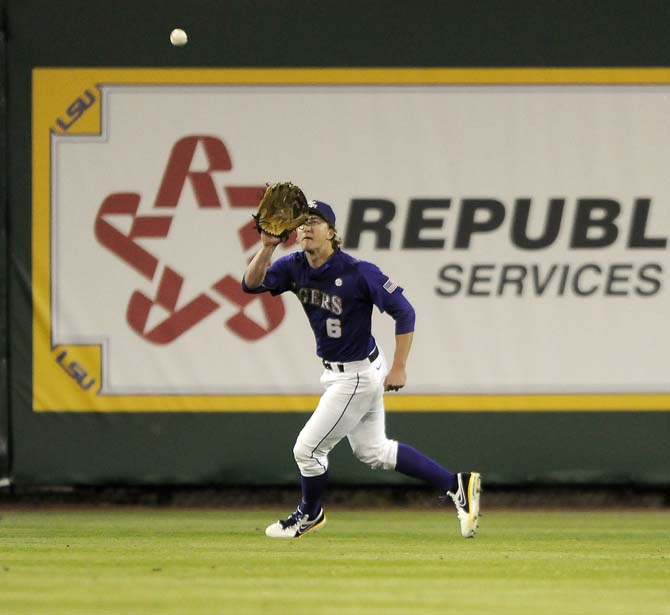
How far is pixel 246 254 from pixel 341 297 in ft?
6.78

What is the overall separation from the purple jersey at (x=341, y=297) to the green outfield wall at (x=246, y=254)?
1.91 metres

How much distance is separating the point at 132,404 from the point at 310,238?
2506 mm

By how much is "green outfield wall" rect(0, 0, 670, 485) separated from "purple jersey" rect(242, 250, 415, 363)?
1.91 metres

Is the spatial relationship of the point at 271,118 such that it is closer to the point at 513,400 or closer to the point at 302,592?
the point at 513,400

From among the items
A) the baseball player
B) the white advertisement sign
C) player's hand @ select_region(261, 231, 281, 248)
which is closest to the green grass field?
the baseball player

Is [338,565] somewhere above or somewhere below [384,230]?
below

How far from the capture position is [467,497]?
772 centimetres

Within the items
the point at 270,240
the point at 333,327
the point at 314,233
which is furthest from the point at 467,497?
the point at 270,240

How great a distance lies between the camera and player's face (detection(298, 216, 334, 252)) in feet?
24.5

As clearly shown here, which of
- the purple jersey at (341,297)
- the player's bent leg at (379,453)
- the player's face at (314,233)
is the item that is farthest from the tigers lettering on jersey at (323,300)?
the player's bent leg at (379,453)

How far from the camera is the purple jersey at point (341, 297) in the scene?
747 centimetres
